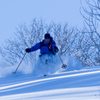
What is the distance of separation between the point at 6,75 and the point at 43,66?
5.38ft

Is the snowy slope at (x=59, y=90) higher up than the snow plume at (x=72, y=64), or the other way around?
the snowy slope at (x=59, y=90)

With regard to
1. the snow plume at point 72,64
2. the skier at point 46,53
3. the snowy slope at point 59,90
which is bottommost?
the snow plume at point 72,64

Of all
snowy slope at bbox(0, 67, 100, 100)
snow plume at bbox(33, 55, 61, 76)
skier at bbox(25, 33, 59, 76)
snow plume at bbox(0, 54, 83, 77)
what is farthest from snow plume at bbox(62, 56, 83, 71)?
snowy slope at bbox(0, 67, 100, 100)

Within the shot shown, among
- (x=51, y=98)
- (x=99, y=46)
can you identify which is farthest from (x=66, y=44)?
(x=51, y=98)

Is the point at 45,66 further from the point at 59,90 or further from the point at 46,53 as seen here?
the point at 59,90

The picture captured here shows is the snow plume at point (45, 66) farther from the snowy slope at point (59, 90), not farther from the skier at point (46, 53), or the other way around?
the snowy slope at point (59, 90)

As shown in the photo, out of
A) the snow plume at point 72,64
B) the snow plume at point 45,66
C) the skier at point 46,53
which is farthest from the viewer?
the snow plume at point 72,64

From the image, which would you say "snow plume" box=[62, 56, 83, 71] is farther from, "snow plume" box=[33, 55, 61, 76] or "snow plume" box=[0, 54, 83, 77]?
"snow plume" box=[33, 55, 61, 76]

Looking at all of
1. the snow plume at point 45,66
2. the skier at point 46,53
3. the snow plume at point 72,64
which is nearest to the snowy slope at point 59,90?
the snow plume at point 45,66

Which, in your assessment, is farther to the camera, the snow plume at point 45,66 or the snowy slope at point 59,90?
the snow plume at point 45,66

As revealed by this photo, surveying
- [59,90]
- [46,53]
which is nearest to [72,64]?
[46,53]

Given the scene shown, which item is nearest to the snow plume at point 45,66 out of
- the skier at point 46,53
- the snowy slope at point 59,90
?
the skier at point 46,53

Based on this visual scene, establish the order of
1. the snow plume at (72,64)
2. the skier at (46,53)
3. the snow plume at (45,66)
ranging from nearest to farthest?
the snow plume at (45,66)
the skier at (46,53)
the snow plume at (72,64)

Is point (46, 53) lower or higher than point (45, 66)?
higher
